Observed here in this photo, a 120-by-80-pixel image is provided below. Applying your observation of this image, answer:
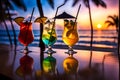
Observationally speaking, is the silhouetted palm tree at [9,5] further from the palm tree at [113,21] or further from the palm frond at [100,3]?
the palm tree at [113,21]

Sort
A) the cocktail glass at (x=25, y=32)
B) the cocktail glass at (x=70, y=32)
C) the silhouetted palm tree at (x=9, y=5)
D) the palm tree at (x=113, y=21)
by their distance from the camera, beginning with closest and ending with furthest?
the cocktail glass at (x=70, y=32)
the cocktail glass at (x=25, y=32)
the palm tree at (x=113, y=21)
the silhouetted palm tree at (x=9, y=5)

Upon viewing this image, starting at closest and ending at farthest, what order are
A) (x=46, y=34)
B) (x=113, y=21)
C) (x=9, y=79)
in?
(x=9, y=79)
(x=46, y=34)
(x=113, y=21)

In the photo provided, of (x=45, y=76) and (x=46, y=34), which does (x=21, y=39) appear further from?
(x=45, y=76)

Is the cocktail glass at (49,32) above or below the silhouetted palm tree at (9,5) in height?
below

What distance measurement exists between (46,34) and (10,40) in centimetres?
114

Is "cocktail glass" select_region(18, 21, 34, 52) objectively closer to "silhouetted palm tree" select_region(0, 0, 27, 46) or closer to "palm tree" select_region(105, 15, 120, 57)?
"palm tree" select_region(105, 15, 120, 57)

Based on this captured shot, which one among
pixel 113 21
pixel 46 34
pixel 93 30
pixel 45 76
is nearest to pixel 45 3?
pixel 93 30

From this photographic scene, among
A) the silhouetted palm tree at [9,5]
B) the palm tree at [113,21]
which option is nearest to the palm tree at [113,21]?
the palm tree at [113,21]

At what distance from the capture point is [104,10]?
1822 mm

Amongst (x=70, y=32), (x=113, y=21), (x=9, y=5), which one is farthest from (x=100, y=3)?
(x=9, y=5)

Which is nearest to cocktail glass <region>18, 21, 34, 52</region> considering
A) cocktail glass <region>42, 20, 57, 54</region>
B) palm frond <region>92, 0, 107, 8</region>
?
cocktail glass <region>42, 20, 57, 54</region>

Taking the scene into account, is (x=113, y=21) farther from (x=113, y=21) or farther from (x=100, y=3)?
(x=100, y=3)

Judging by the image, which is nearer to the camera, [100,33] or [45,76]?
[45,76]

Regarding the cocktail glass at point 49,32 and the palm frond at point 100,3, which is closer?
the cocktail glass at point 49,32
